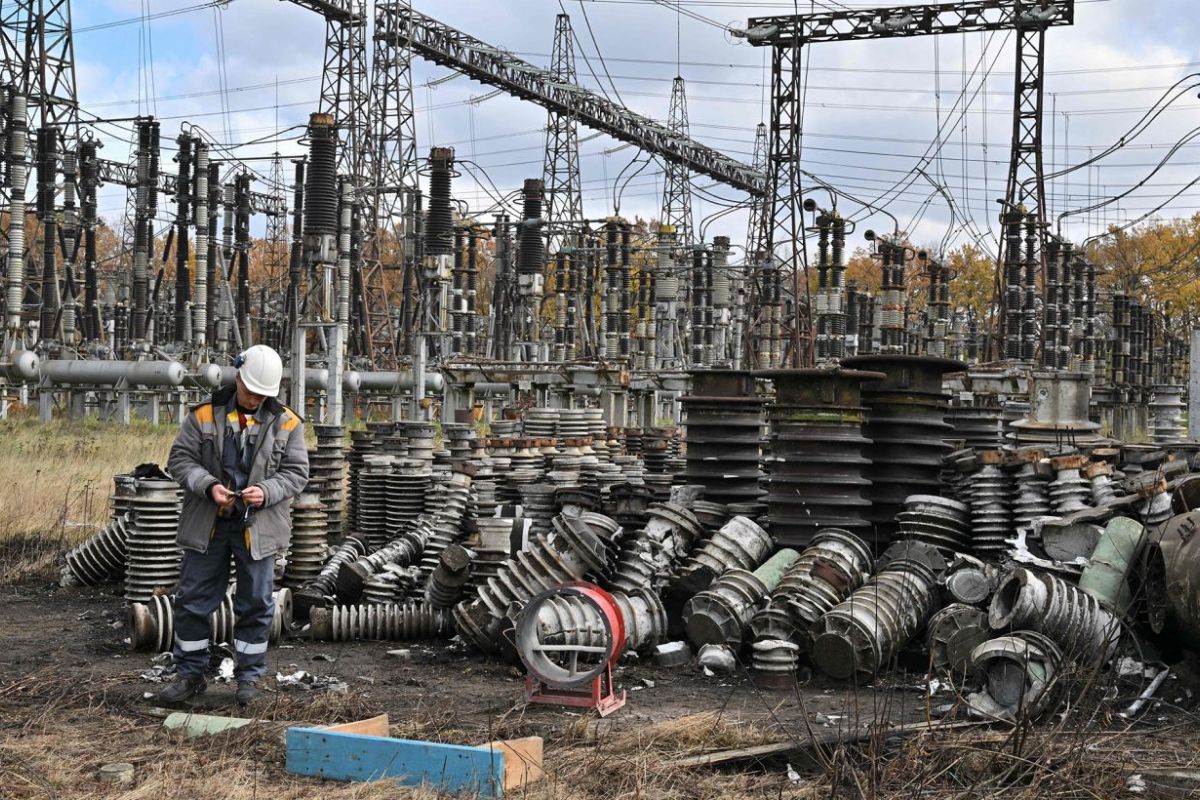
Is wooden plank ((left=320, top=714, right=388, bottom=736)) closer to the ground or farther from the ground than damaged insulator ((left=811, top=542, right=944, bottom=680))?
closer to the ground

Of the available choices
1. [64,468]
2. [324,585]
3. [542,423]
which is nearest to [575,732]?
[324,585]

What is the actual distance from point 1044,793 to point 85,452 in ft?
43.4

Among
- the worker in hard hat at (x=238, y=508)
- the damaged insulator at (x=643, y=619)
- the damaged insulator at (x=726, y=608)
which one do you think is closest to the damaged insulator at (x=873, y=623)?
the damaged insulator at (x=726, y=608)

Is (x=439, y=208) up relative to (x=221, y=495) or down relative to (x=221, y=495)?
up

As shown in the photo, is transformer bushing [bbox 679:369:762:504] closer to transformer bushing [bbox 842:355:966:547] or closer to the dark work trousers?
transformer bushing [bbox 842:355:966:547]

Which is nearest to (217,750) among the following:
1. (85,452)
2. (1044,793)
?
(1044,793)

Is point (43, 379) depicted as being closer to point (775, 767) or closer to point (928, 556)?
Answer: point (928, 556)

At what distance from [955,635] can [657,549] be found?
1.96 meters

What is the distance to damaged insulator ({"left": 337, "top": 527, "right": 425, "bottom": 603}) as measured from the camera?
8.23 meters

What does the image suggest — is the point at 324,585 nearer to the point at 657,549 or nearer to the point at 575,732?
the point at 657,549

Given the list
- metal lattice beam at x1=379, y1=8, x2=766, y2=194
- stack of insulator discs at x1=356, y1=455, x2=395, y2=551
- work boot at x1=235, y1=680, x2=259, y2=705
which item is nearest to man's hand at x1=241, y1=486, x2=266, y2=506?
work boot at x1=235, y1=680, x2=259, y2=705

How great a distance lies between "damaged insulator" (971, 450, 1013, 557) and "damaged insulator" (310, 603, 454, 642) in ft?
10.2

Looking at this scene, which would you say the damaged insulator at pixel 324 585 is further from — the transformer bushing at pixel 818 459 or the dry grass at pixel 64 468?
the dry grass at pixel 64 468

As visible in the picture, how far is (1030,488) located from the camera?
7.66m
